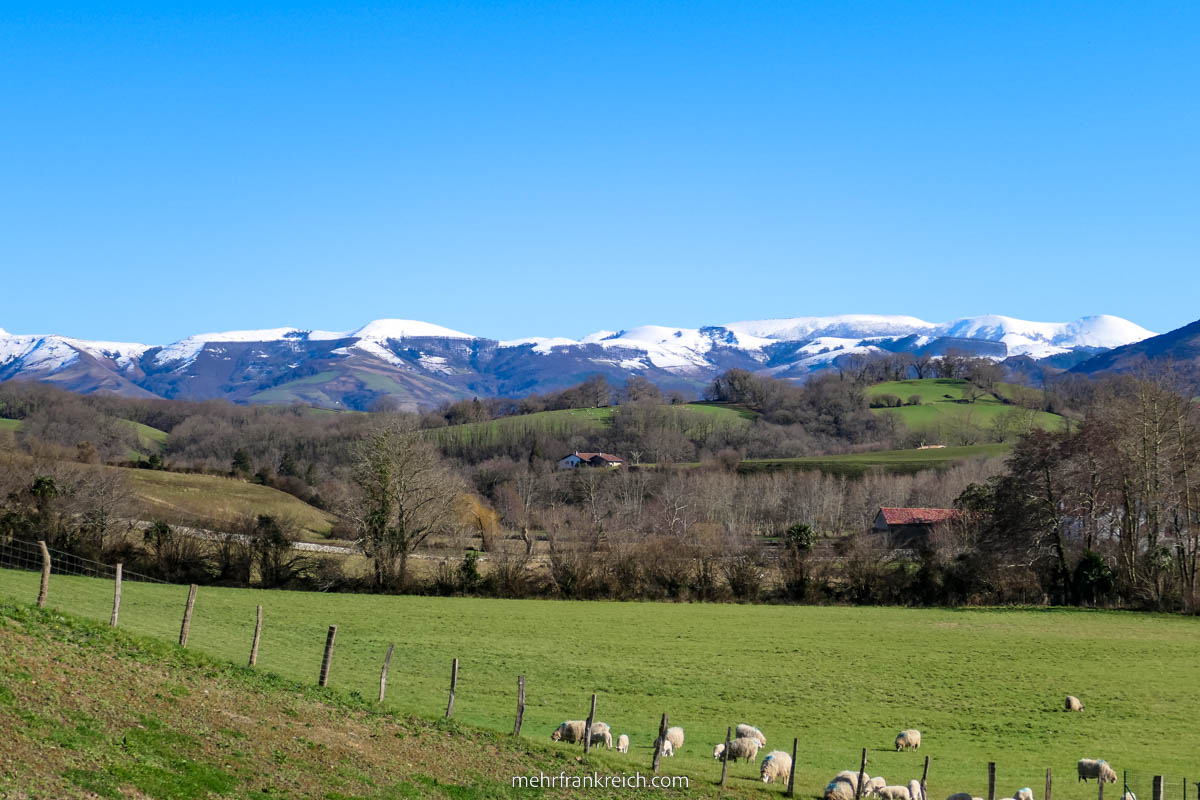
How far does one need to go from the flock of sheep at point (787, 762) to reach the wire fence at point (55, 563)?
46435mm

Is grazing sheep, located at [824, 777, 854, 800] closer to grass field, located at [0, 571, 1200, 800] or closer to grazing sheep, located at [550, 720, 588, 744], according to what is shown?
grass field, located at [0, 571, 1200, 800]

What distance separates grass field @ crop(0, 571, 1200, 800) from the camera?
99.6 feet

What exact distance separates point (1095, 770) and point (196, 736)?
2416 centimetres

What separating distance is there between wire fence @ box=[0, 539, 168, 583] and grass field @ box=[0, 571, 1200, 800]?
5.88m

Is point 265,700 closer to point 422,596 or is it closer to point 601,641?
point 601,641

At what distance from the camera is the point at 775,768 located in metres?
25.8

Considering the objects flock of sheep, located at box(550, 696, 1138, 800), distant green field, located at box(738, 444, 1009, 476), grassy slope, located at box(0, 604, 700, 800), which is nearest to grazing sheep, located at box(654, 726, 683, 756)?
flock of sheep, located at box(550, 696, 1138, 800)

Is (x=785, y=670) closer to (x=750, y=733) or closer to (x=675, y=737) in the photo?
(x=750, y=733)

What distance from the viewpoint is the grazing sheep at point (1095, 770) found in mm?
27258

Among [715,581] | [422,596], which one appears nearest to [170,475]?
[422,596]

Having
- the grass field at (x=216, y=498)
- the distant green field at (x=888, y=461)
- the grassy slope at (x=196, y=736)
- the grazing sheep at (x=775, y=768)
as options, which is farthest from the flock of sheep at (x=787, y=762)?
the distant green field at (x=888, y=461)

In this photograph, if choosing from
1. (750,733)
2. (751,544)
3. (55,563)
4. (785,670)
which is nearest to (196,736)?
(750,733)

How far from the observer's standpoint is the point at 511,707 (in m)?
33.2

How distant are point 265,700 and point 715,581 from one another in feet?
193
